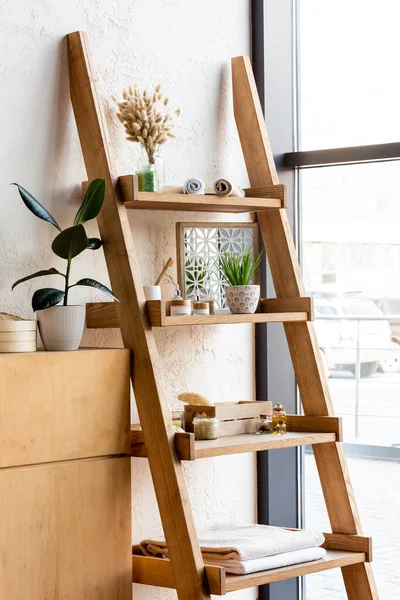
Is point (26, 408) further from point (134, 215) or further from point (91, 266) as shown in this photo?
point (134, 215)

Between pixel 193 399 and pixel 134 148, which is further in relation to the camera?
pixel 134 148

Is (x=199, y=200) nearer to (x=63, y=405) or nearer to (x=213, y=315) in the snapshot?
(x=213, y=315)

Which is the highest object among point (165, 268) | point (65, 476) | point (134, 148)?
point (134, 148)

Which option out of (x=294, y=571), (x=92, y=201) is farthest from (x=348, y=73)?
(x=294, y=571)

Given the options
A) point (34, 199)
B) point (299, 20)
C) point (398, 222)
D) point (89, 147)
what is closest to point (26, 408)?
point (34, 199)

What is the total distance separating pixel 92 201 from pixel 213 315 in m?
0.48

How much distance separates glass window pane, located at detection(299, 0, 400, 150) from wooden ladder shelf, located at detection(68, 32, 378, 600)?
287mm

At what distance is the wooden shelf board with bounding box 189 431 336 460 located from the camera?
2.62 metres

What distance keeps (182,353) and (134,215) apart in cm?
46

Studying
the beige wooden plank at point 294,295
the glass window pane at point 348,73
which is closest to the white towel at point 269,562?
the beige wooden plank at point 294,295

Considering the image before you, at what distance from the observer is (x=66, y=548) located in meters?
2.46

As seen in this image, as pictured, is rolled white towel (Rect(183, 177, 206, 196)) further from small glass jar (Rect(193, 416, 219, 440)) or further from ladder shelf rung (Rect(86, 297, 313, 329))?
small glass jar (Rect(193, 416, 219, 440))

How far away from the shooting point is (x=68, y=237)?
2523 mm

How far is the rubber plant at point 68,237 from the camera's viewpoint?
2.51 metres
